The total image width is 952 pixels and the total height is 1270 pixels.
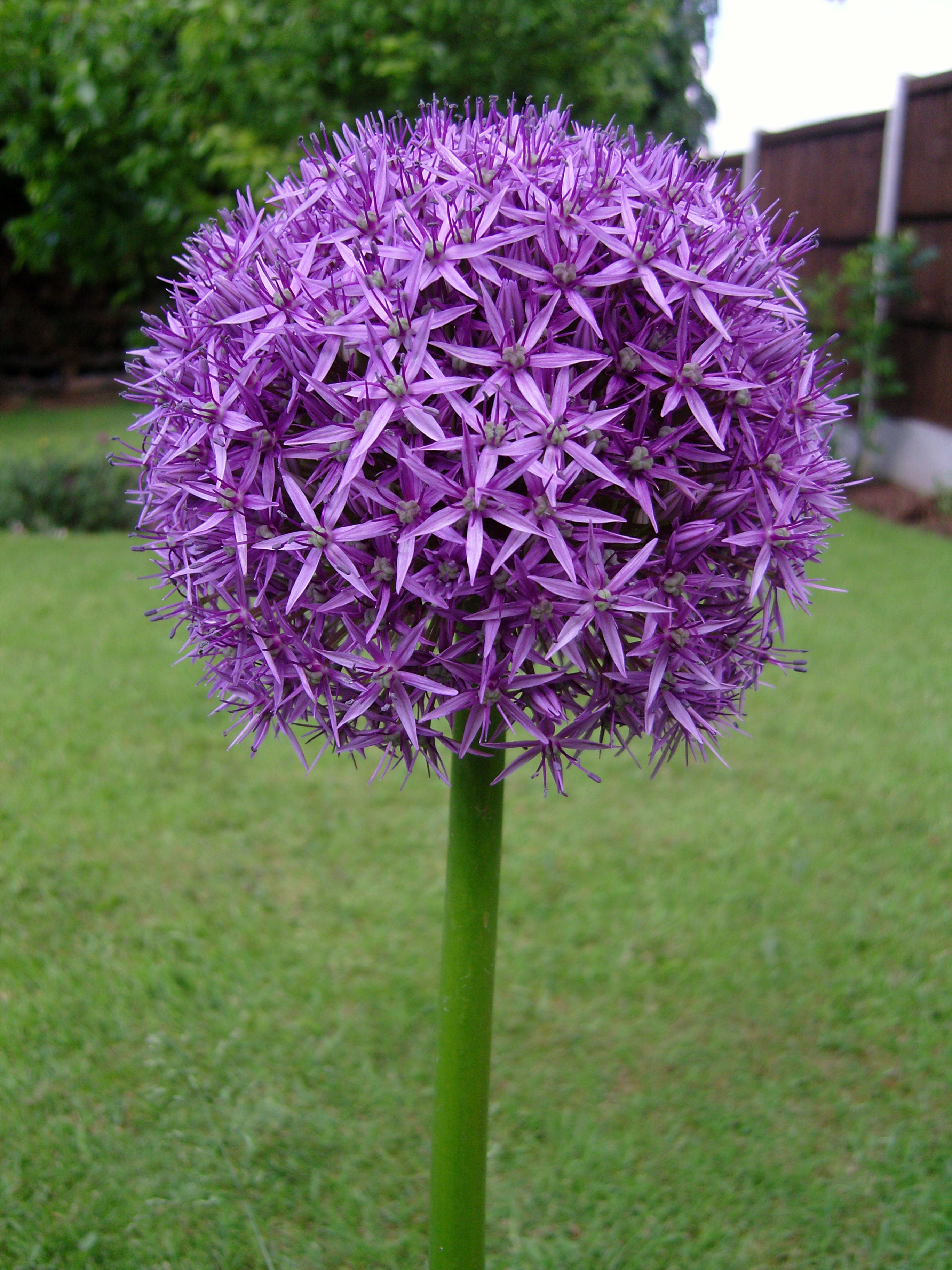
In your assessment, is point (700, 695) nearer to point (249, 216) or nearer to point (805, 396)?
point (805, 396)

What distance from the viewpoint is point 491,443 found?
1471 millimetres

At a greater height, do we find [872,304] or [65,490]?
[872,304]

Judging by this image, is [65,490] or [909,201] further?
[909,201]

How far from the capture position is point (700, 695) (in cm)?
171

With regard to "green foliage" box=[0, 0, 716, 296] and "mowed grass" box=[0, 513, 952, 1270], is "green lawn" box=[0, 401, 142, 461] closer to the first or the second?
"green foliage" box=[0, 0, 716, 296]

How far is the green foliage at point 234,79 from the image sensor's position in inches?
308

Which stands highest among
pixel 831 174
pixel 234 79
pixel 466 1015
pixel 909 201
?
pixel 234 79

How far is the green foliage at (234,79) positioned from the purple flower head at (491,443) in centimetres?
547

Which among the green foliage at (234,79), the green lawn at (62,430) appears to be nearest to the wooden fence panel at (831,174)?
the green foliage at (234,79)

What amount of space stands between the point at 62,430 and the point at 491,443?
12792mm

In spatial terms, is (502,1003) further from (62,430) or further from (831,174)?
(62,430)

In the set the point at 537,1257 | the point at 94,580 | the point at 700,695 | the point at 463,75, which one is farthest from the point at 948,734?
the point at 463,75

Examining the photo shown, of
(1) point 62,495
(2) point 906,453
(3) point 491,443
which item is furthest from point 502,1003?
(2) point 906,453

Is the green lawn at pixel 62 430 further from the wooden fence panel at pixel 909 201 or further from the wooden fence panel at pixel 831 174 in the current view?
the wooden fence panel at pixel 831 174
